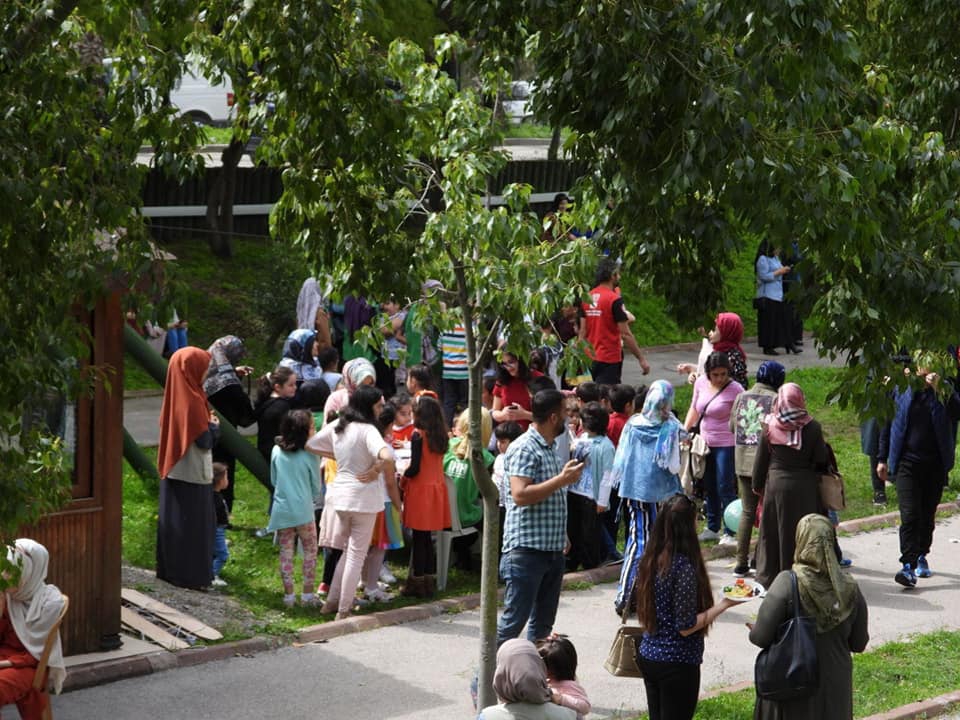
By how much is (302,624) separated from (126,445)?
13.7 ft

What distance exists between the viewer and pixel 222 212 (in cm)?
2441

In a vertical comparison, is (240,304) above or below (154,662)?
above

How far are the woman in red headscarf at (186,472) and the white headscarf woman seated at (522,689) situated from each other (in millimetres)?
5328

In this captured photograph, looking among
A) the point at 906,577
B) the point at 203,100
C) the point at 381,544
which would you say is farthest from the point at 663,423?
the point at 203,100

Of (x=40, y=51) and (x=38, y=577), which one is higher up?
(x=40, y=51)

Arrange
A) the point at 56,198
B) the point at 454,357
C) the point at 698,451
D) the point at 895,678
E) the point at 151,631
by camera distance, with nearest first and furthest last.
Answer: the point at 56,198
the point at 895,678
the point at 151,631
the point at 698,451
the point at 454,357

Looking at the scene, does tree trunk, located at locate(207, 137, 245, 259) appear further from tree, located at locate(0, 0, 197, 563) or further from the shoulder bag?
tree, located at locate(0, 0, 197, 563)

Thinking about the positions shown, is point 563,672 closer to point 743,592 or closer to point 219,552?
point 743,592

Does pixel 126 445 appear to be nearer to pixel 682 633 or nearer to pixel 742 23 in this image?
pixel 682 633

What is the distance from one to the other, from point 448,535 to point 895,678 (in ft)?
11.9

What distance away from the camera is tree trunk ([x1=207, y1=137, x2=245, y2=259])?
938 inches

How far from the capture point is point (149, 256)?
8484mm

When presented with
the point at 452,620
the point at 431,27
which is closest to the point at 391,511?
the point at 452,620

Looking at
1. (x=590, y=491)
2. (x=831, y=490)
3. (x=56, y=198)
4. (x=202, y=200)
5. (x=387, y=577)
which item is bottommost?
(x=387, y=577)
